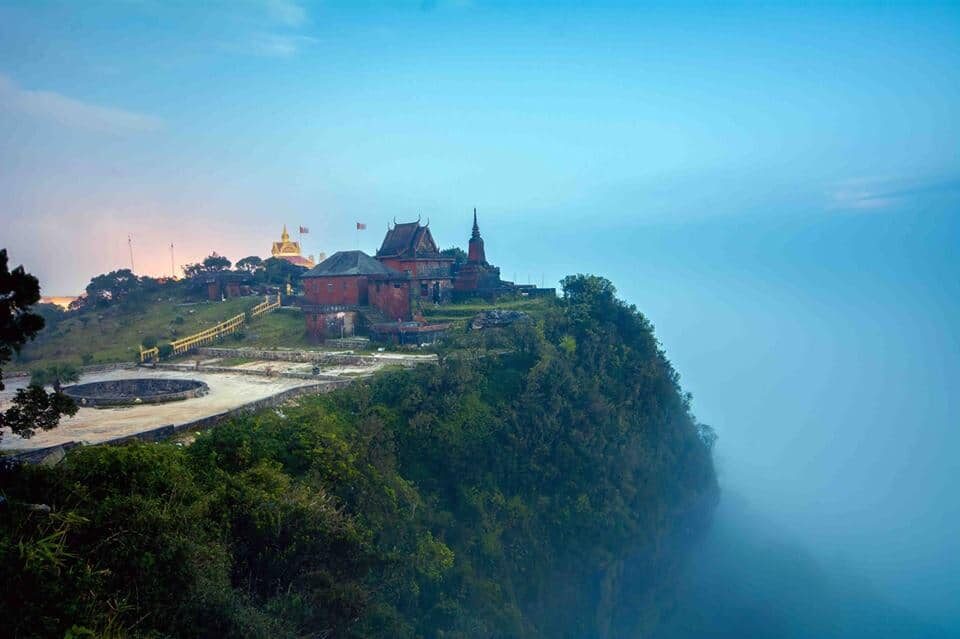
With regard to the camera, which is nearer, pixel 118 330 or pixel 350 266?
pixel 350 266

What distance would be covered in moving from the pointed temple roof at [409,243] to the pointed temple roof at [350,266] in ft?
9.81

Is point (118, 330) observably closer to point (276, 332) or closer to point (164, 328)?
point (164, 328)

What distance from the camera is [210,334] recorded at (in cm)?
3659

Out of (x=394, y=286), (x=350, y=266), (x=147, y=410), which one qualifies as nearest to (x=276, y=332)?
(x=350, y=266)

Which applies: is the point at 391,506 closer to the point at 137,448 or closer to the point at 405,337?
the point at 137,448

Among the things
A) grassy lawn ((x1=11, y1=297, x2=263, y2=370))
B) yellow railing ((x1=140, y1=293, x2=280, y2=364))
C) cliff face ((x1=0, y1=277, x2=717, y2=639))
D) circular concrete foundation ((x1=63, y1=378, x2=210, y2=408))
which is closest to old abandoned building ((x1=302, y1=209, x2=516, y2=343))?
yellow railing ((x1=140, y1=293, x2=280, y2=364))

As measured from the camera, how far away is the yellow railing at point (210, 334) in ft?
106

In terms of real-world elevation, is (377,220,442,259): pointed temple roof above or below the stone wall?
above

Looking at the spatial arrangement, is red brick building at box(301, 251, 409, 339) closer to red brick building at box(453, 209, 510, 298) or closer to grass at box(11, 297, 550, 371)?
grass at box(11, 297, 550, 371)

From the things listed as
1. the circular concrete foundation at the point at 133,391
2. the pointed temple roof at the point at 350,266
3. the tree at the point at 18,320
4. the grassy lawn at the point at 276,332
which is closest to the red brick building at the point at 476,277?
the pointed temple roof at the point at 350,266

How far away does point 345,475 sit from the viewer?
16.6m

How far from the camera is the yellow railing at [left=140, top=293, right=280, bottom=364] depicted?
32.2 meters

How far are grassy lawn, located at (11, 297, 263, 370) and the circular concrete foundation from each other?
820 centimetres

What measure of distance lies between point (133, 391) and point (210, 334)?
1168 centimetres
